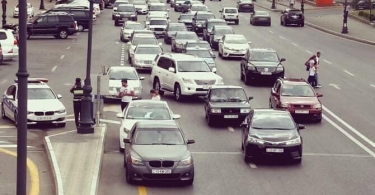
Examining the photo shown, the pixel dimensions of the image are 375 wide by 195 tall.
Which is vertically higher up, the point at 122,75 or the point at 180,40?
the point at 180,40

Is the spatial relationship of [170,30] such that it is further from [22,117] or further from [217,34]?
[22,117]

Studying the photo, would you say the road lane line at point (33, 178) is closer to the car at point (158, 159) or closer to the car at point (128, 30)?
the car at point (158, 159)

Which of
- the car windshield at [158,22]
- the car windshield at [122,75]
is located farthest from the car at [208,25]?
the car windshield at [122,75]

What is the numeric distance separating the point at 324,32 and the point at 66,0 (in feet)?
119

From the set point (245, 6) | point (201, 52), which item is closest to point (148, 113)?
point (201, 52)

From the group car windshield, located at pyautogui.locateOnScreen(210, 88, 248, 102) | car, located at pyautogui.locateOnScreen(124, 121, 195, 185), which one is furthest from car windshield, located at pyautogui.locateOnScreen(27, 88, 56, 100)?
car, located at pyautogui.locateOnScreen(124, 121, 195, 185)

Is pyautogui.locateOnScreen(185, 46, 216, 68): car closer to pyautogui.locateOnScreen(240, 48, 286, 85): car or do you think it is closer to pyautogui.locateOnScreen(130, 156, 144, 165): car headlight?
pyautogui.locateOnScreen(240, 48, 286, 85): car

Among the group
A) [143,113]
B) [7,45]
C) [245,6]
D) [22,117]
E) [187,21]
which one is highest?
[22,117]

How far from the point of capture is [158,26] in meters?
69.4

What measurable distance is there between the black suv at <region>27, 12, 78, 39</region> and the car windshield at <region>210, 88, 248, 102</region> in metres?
35.9

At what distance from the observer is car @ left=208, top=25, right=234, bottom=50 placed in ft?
195

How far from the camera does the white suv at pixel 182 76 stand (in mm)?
37519

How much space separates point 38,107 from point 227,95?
6.58 metres

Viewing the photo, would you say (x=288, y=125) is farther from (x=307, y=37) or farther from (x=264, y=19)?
(x=264, y=19)
